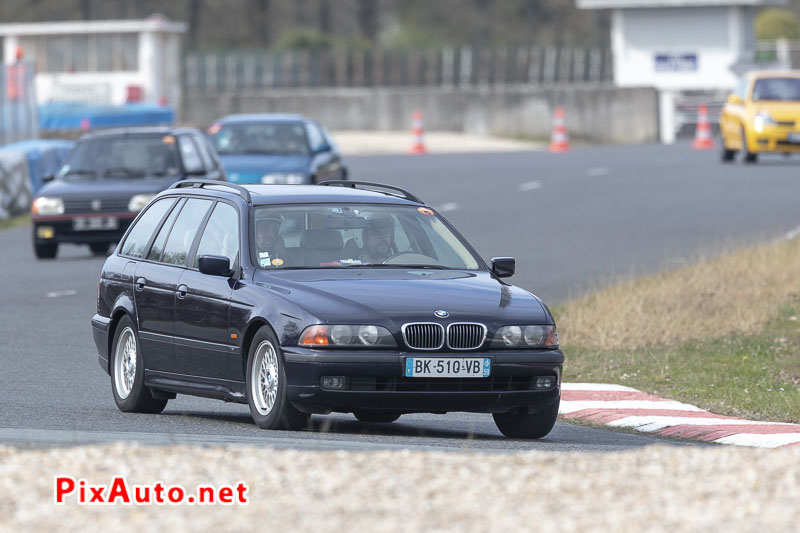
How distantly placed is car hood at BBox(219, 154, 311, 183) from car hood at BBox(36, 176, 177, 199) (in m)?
3.58

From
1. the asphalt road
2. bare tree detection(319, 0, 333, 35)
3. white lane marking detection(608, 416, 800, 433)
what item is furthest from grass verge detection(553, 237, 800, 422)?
bare tree detection(319, 0, 333, 35)

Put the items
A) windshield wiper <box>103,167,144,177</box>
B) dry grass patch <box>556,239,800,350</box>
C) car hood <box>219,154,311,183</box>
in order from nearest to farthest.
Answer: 1. dry grass patch <box>556,239,800,350</box>
2. windshield wiper <box>103,167,144,177</box>
3. car hood <box>219,154,311,183</box>

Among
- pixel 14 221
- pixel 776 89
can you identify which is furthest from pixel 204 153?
pixel 776 89

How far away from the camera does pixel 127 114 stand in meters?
42.3

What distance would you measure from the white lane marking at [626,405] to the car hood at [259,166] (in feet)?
47.4

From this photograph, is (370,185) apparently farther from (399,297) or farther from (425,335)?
(425,335)

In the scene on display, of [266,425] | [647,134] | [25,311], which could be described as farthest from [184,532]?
[647,134]

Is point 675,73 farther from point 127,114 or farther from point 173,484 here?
point 173,484

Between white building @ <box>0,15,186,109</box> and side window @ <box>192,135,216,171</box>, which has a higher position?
white building @ <box>0,15,186,109</box>

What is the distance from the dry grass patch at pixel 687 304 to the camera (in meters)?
15.8

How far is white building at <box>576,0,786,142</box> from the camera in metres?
60.7

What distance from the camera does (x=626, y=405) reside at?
41.3 ft

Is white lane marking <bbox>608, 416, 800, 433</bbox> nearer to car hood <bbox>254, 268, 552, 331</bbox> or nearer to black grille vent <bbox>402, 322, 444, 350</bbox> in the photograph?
car hood <bbox>254, 268, 552, 331</bbox>

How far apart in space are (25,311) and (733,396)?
25.0ft
